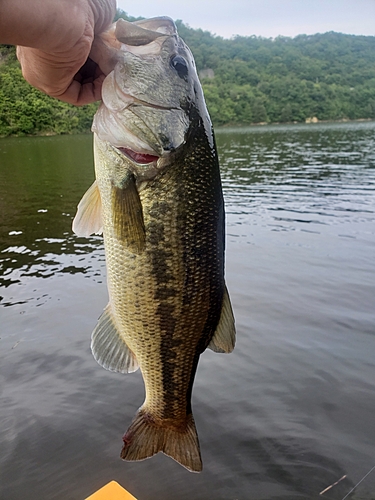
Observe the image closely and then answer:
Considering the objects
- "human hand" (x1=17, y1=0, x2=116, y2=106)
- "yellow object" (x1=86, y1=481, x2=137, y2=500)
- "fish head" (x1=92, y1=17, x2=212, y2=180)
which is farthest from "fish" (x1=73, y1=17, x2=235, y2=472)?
"yellow object" (x1=86, y1=481, x2=137, y2=500)

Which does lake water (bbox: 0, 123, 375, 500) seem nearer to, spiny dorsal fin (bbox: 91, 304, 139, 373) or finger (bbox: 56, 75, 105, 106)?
spiny dorsal fin (bbox: 91, 304, 139, 373)

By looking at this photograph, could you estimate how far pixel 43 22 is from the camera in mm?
1450

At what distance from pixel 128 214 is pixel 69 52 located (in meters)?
0.75

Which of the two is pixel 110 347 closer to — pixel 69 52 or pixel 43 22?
pixel 69 52

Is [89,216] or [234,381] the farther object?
[234,381]

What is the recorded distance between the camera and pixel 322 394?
6.26 meters

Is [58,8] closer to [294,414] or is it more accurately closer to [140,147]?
[140,147]

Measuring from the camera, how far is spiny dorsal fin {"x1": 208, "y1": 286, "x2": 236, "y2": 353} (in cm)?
246

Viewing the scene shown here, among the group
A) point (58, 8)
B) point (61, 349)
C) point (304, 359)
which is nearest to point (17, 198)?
point (61, 349)

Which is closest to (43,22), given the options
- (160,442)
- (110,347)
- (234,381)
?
(110,347)

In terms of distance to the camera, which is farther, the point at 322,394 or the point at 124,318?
the point at 322,394

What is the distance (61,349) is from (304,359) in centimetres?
412

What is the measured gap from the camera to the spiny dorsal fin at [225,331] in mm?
2459

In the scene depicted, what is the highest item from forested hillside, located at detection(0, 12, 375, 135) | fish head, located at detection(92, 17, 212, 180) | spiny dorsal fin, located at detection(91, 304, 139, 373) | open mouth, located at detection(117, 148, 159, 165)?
forested hillside, located at detection(0, 12, 375, 135)
